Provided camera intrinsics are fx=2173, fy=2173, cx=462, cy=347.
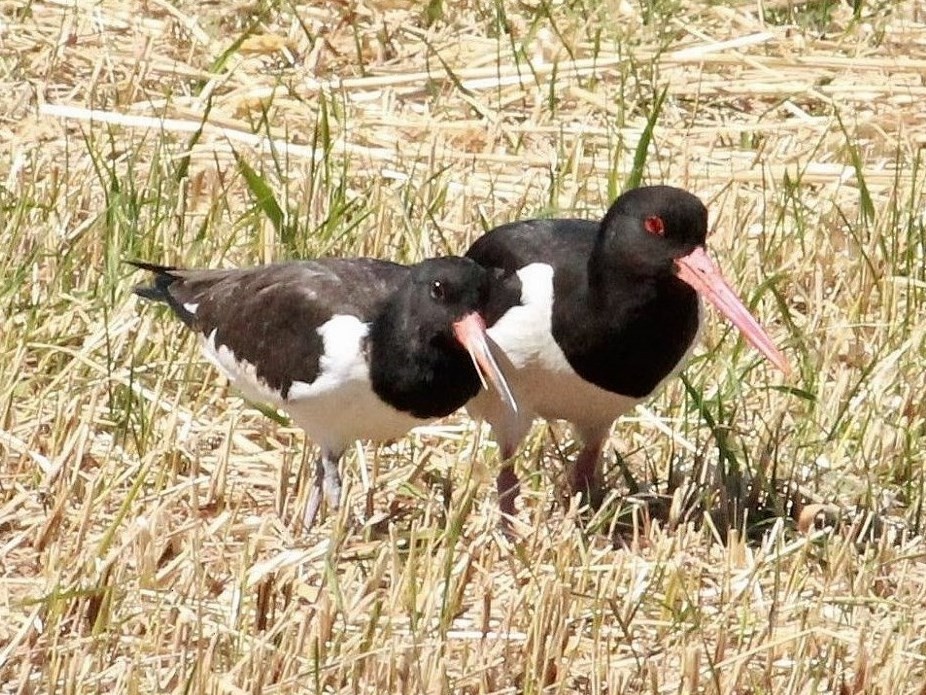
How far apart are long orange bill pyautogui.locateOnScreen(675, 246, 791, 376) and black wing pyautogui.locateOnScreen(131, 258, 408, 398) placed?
31.4 inches

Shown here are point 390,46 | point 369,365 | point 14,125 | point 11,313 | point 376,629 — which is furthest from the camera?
point 390,46

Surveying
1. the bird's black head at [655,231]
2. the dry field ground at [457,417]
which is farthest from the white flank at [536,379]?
the bird's black head at [655,231]

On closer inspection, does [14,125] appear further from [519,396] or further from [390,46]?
[519,396]

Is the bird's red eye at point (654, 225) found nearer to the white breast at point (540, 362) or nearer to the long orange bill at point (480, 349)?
the white breast at point (540, 362)

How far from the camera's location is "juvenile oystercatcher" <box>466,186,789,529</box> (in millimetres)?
5867

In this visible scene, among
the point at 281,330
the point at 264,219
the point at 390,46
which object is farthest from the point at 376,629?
the point at 390,46

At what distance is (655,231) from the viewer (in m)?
5.88

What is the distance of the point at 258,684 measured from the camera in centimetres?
468

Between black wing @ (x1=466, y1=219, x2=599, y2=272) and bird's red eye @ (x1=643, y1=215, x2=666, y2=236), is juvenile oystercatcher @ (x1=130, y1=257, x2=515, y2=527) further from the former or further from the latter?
bird's red eye @ (x1=643, y1=215, x2=666, y2=236)

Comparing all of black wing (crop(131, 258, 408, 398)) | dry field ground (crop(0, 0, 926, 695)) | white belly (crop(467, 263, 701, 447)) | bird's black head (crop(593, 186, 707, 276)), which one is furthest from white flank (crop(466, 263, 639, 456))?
black wing (crop(131, 258, 408, 398))

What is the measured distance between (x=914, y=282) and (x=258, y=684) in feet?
10.3

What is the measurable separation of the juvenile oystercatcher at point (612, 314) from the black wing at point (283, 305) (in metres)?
0.38

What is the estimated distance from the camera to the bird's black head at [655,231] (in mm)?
5859

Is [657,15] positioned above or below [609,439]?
above
